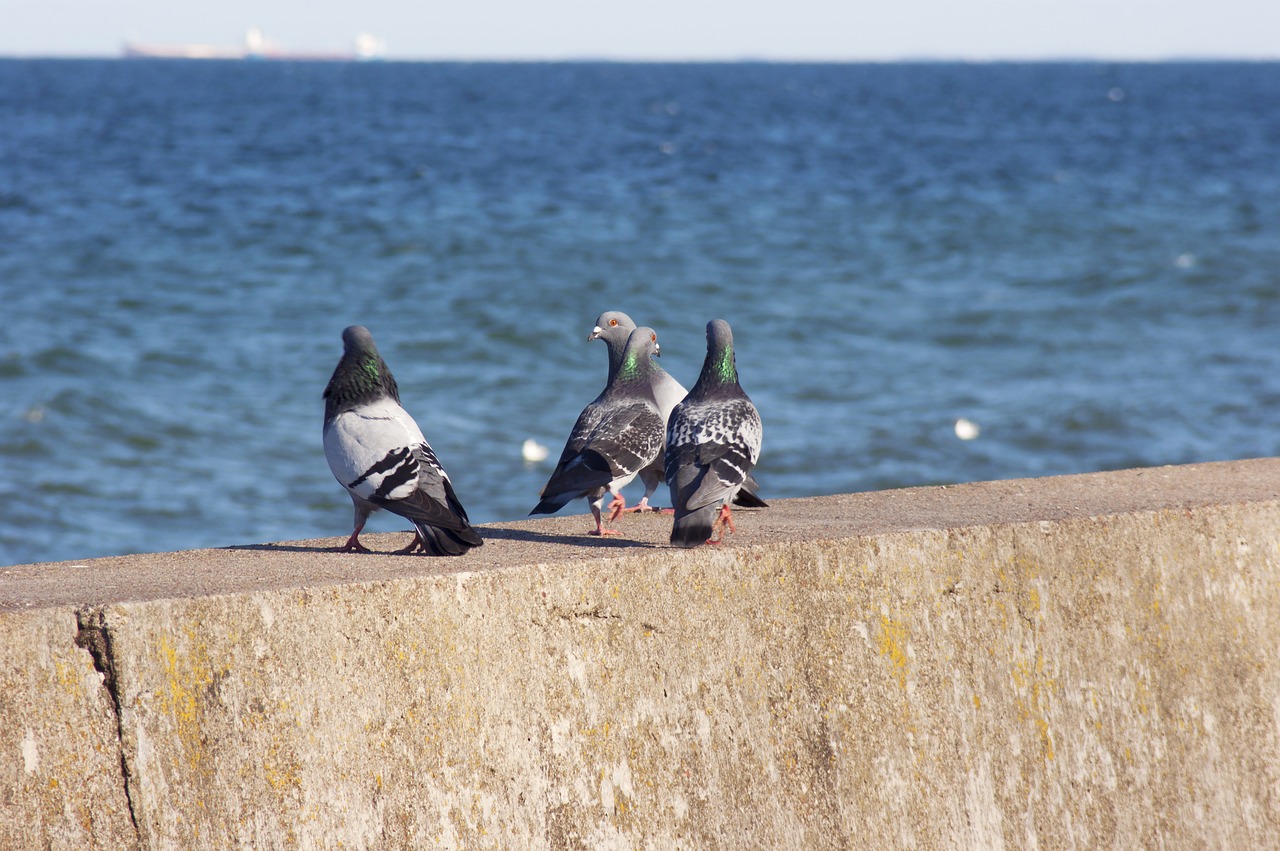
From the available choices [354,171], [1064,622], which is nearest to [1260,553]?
[1064,622]

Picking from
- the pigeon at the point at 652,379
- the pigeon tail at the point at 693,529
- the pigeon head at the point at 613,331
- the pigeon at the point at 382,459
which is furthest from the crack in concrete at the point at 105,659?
the pigeon head at the point at 613,331

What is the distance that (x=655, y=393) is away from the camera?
4.38 meters

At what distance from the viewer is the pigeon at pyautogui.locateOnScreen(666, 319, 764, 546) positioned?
321cm

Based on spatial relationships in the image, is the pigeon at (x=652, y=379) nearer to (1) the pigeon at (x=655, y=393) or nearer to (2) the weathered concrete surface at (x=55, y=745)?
(1) the pigeon at (x=655, y=393)

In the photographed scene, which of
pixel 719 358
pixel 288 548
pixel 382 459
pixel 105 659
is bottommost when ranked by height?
pixel 105 659

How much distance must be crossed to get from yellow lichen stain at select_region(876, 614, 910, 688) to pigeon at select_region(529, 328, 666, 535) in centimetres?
97

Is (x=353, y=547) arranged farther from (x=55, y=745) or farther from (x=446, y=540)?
(x=55, y=745)

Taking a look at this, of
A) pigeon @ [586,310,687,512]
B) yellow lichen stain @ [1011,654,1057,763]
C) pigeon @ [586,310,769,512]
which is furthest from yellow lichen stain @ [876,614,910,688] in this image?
pigeon @ [586,310,687,512]

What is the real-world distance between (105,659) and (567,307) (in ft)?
46.4

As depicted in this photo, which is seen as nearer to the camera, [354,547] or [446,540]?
[446,540]

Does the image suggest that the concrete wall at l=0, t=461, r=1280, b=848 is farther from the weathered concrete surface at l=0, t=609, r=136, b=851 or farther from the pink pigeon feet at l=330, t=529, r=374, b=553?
the pink pigeon feet at l=330, t=529, r=374, b=553

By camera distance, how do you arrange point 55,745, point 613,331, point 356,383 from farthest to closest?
point 613,331
point 356,383
point 55,745

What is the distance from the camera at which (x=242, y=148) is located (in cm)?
3394

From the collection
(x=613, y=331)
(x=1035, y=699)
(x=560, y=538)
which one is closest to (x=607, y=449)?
(x=560, y=538)
